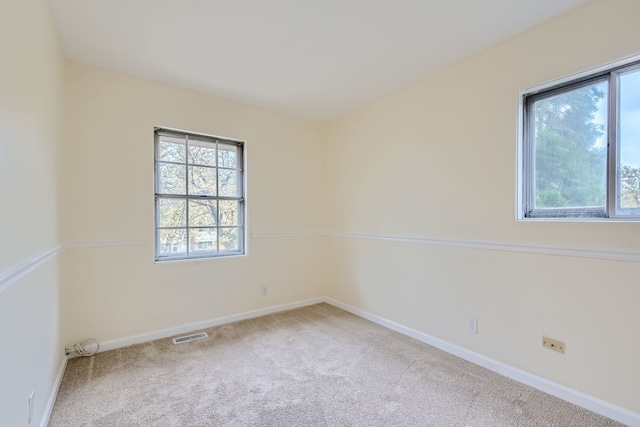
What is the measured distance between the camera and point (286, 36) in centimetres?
210

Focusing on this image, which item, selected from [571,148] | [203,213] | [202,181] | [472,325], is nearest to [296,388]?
[472,325]

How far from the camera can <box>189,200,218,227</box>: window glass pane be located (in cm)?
302

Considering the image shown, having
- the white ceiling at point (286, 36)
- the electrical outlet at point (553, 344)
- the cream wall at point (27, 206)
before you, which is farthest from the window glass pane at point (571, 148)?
the cream wall at point (27, 206)

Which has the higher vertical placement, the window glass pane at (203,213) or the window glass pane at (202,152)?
the window glass pane at (202,152)

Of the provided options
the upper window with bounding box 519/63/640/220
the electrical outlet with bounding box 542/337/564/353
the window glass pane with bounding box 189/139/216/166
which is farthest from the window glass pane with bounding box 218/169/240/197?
the electrical outlet with bounding box 542/337/564/353

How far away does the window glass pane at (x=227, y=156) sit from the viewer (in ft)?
10.6

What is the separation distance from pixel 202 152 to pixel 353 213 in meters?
1.84

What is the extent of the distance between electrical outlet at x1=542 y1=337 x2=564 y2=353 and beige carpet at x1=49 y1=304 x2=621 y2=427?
0.99ft

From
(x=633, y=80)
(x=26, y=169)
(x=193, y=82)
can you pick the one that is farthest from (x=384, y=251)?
(x=26, y=169)

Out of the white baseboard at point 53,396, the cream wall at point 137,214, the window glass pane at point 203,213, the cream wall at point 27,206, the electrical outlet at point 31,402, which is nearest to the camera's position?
the cream wall at point 27,206

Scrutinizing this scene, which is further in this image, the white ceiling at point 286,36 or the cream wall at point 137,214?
the cream wall at point 137,214

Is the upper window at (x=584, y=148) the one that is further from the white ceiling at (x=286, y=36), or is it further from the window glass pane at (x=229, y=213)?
the window glass pane at (x=229, y=213)

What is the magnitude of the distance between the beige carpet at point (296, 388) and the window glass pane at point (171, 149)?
1.76 meters

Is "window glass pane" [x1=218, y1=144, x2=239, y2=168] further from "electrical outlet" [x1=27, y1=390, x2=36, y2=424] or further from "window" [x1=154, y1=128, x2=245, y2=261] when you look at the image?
"electrical outlet" [x1=27, y1=390, x2=36, y2=424]
